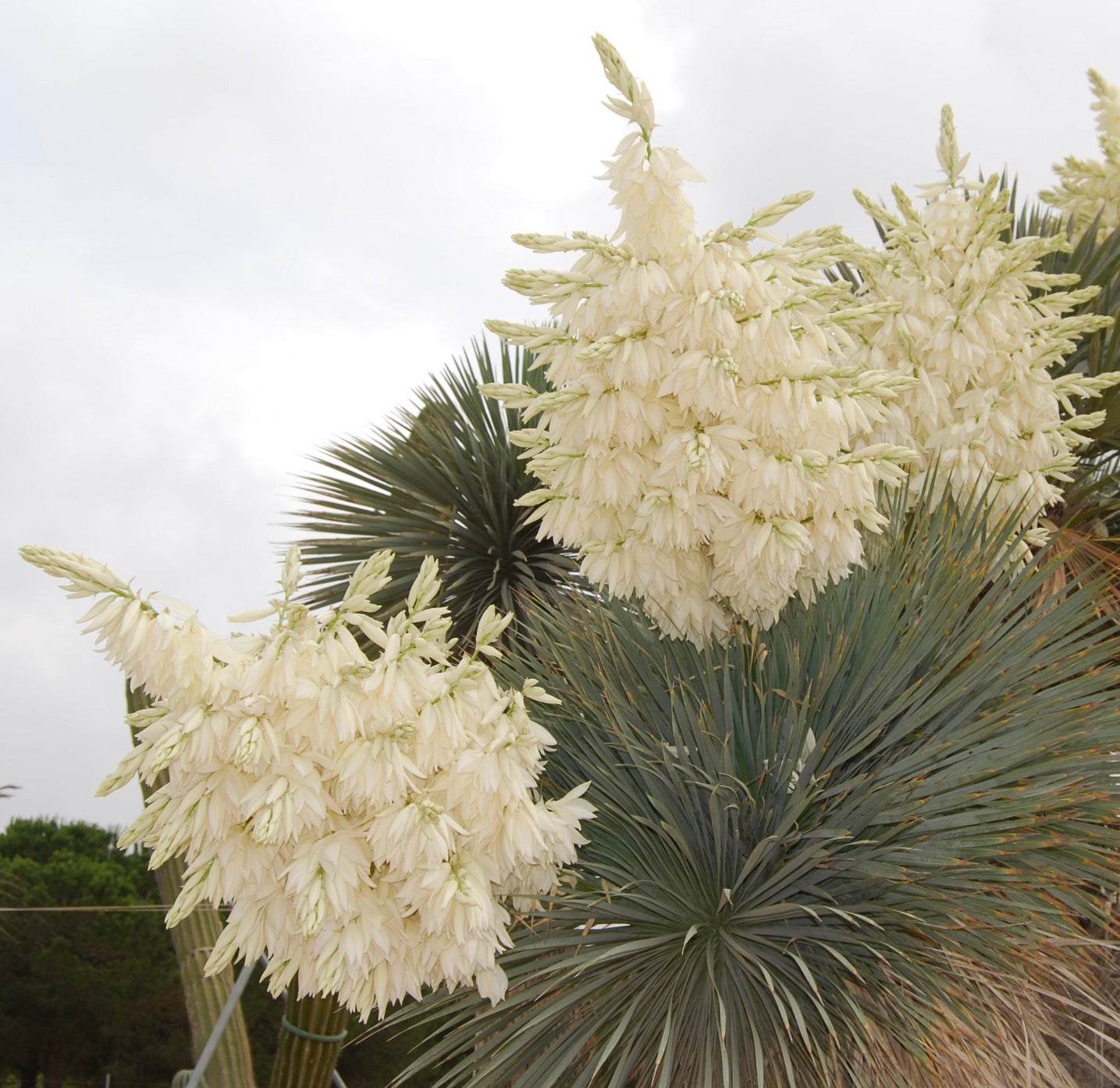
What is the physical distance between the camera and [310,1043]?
5.09m

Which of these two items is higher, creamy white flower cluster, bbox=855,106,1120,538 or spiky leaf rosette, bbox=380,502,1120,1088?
creamy white flower cluster, bbox=855,106,1120,538

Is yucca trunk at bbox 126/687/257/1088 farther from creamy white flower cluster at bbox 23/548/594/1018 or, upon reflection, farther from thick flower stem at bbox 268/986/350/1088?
creamy white flower cluster at bbox 23/548/594/1018

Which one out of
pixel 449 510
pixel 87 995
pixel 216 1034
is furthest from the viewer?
pixel 87 995

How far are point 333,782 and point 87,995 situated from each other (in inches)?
337

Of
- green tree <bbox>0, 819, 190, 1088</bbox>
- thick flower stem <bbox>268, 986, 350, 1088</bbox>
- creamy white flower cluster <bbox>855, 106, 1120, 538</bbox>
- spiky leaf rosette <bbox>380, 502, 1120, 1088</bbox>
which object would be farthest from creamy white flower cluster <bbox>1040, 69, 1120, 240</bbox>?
green tree <bbox>0, 819, 190, 1088</bbox>

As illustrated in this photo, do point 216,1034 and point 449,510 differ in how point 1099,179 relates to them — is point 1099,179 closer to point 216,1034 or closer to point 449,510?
point 449,510

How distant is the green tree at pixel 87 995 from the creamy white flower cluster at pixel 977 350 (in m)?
7.90

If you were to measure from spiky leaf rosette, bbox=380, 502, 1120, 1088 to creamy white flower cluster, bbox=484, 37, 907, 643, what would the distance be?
453mm

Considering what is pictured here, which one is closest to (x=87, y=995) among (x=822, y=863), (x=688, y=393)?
(x=822, y=863)

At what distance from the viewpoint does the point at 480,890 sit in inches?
99.9

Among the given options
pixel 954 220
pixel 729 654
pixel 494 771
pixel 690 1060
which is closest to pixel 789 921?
pixel 690 1060

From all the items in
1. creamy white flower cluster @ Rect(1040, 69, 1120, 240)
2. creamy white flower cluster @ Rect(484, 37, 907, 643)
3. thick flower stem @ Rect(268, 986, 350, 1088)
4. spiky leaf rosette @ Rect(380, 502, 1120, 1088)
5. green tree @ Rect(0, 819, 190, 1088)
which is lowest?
green tree @ Rect(0, 819, 190, 1088)

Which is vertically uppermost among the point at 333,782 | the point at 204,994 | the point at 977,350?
the point at 977,350

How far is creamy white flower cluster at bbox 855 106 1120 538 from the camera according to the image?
4090mm
